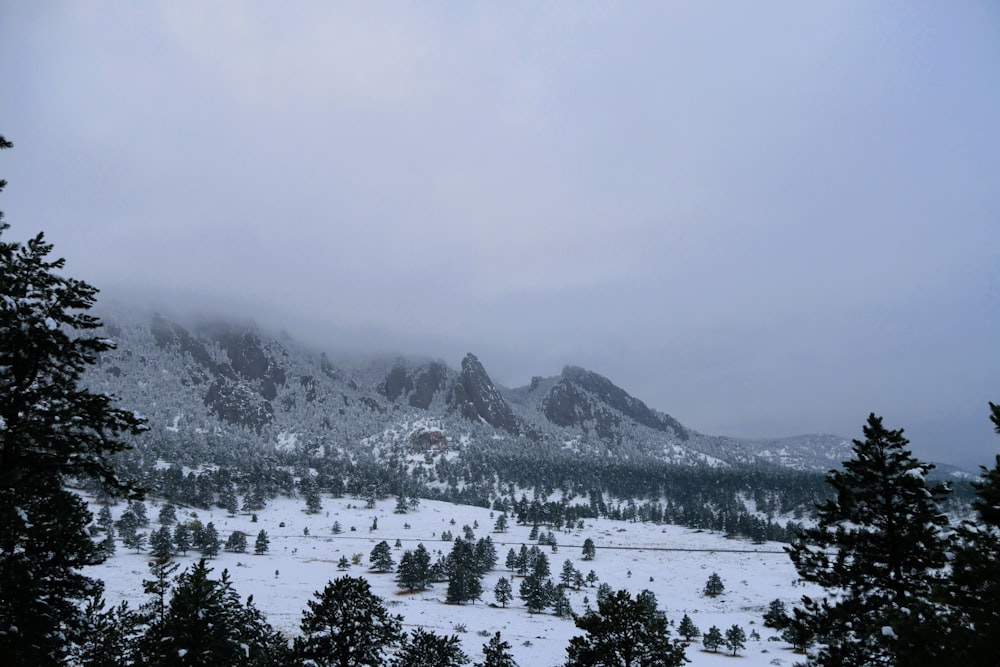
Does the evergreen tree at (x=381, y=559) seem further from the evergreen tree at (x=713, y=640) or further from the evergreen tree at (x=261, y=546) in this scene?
the evergreen tree at (x=713, y=640)

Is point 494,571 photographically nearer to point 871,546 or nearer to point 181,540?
point 181,540

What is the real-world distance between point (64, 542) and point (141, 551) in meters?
107

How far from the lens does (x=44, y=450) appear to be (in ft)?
34.8

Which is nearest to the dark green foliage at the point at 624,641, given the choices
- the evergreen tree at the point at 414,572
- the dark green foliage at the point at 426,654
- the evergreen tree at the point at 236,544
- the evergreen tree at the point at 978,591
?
the dark green foliage at the point at 426,654

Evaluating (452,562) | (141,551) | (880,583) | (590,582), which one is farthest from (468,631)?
(141,551)

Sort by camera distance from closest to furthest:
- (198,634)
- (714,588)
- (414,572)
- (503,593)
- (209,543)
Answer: (198,634) → (503,593) → (414,572) → (714,588) → (209,543)

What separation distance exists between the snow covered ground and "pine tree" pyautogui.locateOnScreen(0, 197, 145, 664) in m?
43.1

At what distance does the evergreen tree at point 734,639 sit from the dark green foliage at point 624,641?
47481mm

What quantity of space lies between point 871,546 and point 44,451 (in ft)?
77.1

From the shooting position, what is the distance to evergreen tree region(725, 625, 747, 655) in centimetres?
5938

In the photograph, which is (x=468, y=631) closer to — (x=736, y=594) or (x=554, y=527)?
(x=736, y=594)

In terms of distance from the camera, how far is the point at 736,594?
88.4 m

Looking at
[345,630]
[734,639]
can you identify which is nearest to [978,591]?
[345,630]

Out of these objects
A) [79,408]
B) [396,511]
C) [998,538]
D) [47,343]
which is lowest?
[396,511]
